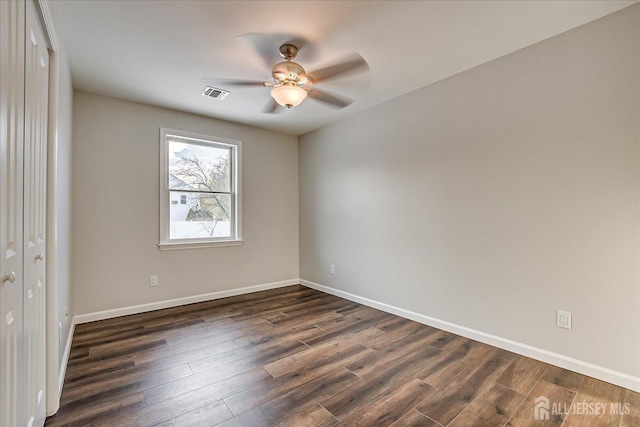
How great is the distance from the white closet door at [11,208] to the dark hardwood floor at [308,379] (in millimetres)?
793

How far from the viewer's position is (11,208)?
1.14 metres

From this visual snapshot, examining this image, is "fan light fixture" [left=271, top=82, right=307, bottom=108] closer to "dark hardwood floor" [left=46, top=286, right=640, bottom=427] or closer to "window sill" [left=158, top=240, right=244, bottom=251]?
"dark hardwood floor" [left=46, top=286, right=640, bottom=427]

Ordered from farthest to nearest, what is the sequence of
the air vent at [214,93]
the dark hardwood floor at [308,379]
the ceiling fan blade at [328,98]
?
1. the air vent at [214,93]
2. the ceiling fan blade at [328,98]
3. the dark hardwood floor at [308,379]

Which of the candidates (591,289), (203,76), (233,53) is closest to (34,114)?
(233,53)

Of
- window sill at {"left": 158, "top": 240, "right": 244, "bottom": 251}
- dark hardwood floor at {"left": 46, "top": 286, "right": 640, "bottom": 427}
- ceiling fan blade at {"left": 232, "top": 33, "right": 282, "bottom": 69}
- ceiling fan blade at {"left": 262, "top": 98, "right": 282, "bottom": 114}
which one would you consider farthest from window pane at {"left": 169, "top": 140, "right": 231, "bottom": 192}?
ceiling fan blade at {"left": 232, "top": 33, "right": 282, "bottom": 69}

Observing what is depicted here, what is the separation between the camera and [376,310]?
3.62 m

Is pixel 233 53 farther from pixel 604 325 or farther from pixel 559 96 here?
pixel 604 325

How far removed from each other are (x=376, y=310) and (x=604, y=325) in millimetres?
2073

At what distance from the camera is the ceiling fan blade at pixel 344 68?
7.27 feet

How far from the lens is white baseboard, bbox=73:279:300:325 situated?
3.22 m

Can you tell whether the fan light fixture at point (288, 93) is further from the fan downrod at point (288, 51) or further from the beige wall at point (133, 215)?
the beige wall at point (133, 215)

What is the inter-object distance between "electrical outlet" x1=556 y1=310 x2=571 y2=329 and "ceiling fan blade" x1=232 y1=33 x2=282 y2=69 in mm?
3078

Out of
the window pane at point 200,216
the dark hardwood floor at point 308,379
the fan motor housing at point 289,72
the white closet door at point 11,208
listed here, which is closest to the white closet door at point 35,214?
the white closet door at point 11,208

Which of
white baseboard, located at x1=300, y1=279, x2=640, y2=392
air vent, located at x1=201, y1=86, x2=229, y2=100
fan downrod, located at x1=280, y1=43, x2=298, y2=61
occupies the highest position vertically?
air vent, located at x1=201, y1=86, x2=229, y2=100
